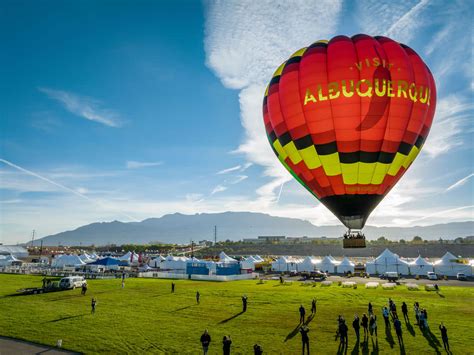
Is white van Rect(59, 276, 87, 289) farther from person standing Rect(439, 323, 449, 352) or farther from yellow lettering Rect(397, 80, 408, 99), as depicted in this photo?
yellow lettering Rect(397, 80, 408, 99)

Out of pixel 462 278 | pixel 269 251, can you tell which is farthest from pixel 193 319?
pixel 269 251

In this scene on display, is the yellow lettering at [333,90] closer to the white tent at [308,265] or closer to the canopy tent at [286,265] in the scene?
the white tent at [308,265]

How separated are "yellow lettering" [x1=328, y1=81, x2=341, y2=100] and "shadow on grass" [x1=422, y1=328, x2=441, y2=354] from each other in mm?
15676

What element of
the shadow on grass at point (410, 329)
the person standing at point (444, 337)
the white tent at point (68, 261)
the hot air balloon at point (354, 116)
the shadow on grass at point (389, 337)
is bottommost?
the shadow on grass at point (389, 337)

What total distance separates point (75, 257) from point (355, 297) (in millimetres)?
61431

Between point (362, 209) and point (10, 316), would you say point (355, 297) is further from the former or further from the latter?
point (10, 316)

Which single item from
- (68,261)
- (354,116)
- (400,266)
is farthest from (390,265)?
(68,261)

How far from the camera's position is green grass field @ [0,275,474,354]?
18516 mm

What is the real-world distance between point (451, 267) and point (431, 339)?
49.6 metres

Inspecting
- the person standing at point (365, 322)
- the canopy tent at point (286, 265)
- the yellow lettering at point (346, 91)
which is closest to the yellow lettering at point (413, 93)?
the yellow lettering at point (346, 91)

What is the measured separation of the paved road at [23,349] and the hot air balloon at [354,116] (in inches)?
755

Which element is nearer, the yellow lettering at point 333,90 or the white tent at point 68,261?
the yellow lettering at point 333,90

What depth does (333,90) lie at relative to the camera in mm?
22531

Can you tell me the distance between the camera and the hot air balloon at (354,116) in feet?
73.3
